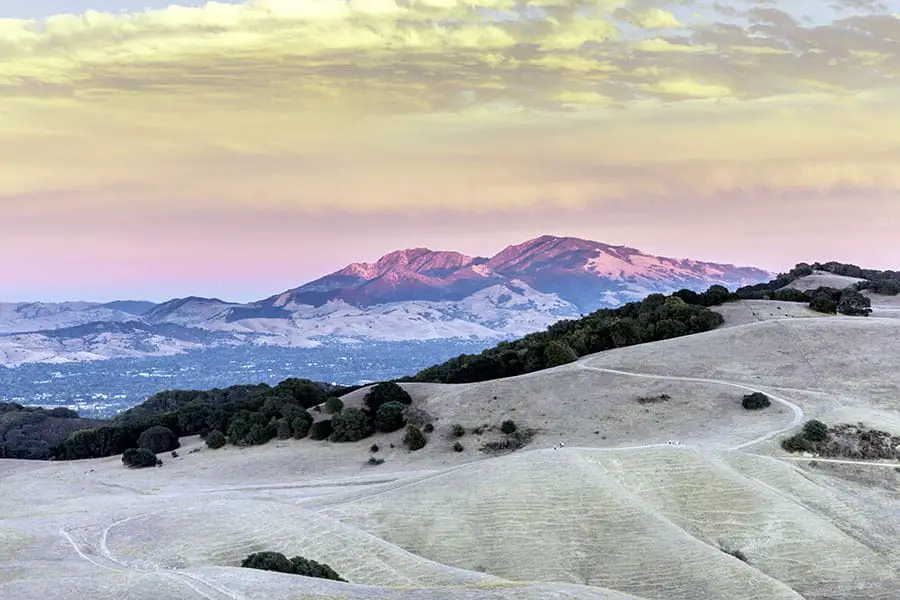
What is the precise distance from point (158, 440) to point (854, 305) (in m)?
101

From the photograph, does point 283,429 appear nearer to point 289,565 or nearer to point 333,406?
point 333,406

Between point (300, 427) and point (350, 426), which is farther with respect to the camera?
point (300, 427)

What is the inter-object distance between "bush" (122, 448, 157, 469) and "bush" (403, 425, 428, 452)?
30197 millimetres

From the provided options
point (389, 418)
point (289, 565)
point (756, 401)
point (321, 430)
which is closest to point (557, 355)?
point (389, 418)

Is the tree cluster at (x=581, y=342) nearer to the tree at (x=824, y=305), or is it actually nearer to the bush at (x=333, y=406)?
the tree at (x=824, y=305)

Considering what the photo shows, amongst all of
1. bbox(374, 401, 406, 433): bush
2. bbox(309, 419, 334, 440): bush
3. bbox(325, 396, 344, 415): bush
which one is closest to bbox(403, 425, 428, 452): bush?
bbox(374, 401, 406, 433): bush

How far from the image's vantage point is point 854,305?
410 feet

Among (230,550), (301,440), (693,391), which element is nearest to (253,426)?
(301,440)

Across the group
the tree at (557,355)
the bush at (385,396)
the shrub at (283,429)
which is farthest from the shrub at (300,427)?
the tree at (557,355)

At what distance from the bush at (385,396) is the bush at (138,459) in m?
25.4

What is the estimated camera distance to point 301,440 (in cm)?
9719

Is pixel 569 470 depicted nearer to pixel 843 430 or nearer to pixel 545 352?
pixel 843 430

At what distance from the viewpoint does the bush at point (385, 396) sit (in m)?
99.0

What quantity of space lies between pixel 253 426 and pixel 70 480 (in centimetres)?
2132
